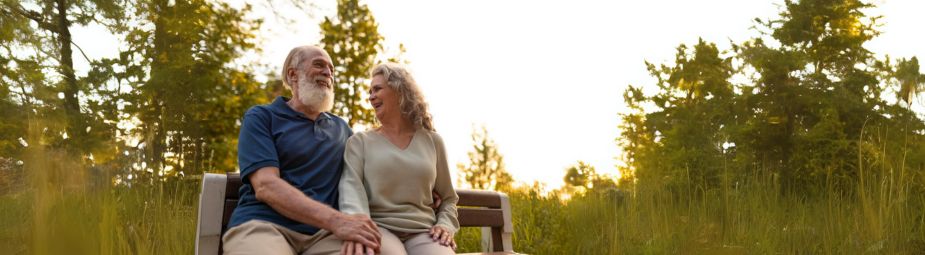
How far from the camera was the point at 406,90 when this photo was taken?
2.95 metres

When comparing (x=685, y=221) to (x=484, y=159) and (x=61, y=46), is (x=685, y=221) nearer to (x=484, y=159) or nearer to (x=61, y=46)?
(x=61, y=46)

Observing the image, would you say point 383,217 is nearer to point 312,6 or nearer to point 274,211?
point 274,211

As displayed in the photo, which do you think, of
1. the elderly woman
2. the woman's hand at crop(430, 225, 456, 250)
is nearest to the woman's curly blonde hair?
the elderly woman

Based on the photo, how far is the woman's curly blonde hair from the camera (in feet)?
9.66

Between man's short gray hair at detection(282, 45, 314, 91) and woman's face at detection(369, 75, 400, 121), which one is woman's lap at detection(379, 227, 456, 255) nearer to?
woman's face at detection(369, 75, 400, 121)

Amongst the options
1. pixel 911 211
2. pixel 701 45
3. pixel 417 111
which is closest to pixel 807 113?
pixel 701 45

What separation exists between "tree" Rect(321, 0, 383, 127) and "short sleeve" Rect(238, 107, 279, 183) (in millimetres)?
9389

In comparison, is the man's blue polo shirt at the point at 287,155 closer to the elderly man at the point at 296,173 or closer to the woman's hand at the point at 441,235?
the elderly man at the point at 296,173

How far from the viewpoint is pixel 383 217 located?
2893 mm

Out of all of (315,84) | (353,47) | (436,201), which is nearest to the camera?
(315,84)

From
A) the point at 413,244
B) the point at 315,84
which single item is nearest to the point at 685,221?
the point at 413,244

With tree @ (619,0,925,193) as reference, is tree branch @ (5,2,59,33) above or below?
above

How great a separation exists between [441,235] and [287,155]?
67 cm

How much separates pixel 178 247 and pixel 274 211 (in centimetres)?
109
